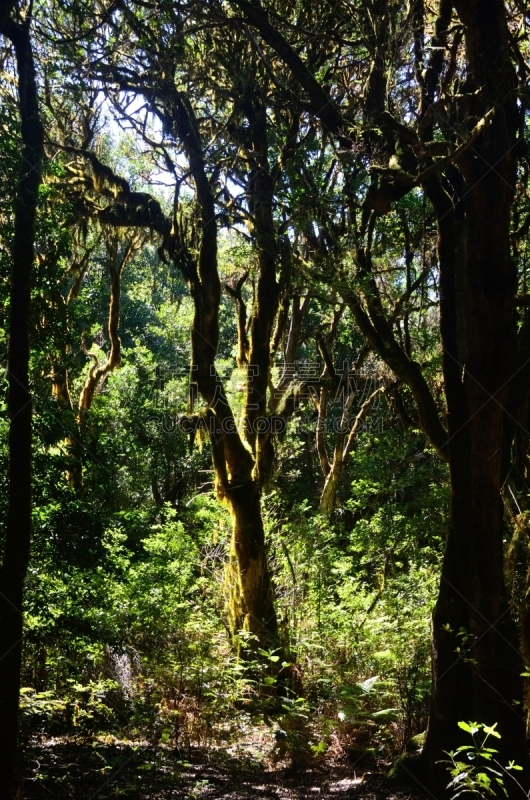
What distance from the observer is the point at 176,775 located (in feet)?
20.4

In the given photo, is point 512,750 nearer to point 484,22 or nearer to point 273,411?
point 484,22

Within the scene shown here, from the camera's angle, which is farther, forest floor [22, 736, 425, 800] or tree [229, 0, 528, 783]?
forest floor [22, 736, 425, 800]

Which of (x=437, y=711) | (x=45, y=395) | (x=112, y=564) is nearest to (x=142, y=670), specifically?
(x=112, y=564)

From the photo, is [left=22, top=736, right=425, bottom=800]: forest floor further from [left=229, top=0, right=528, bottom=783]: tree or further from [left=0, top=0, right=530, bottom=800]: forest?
[left=229, top=0, right=528, bottom=783]: tree

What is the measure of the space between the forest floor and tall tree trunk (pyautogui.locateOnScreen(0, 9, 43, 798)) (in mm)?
991

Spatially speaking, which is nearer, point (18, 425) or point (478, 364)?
point (18, 425)

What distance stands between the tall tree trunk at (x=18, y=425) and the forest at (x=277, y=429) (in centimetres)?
2

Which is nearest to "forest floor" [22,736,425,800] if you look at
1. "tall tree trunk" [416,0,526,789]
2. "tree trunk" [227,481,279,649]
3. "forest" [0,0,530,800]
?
"forest" [0,0,530,800]

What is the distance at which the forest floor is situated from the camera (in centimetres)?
565

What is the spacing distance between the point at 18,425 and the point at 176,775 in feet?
11.1

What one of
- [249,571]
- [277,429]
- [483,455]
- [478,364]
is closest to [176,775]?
[249,571]

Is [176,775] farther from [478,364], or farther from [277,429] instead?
[277,429]

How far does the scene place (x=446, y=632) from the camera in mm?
5633

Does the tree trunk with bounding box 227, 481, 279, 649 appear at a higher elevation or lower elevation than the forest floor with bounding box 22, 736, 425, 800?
higher
